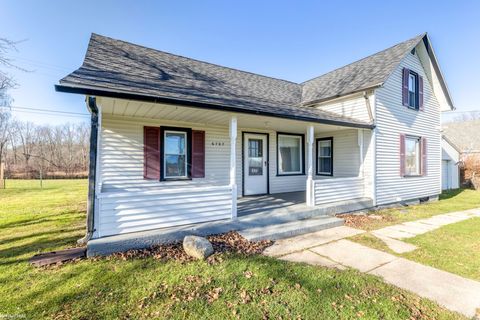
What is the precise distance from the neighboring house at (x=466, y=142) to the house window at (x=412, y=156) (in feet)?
29.1

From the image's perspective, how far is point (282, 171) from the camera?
30.2 feet

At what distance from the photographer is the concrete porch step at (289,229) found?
482 centimetres

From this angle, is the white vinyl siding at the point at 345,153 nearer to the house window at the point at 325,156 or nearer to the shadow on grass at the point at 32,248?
the house window at the point at 325,156

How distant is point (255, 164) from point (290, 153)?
177 centimetres

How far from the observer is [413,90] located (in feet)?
30.6

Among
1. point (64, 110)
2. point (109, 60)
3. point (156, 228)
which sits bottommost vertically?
→ point (156, 228)

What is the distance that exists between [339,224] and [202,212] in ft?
11.5

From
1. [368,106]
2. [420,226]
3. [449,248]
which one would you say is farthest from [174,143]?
[420,226]

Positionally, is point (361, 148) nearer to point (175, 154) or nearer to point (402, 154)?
point (402, 154)

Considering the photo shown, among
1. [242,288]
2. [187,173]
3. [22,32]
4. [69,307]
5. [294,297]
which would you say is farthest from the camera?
[187,173]

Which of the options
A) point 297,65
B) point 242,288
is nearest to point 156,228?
point 242,288

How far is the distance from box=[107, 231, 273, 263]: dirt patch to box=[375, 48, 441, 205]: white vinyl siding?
558 centimetres

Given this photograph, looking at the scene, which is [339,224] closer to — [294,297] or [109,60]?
[294,297]

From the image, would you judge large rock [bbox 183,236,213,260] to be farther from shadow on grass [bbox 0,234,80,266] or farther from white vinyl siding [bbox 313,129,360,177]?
white vinyl siding [bbox 313,129,360,177]
